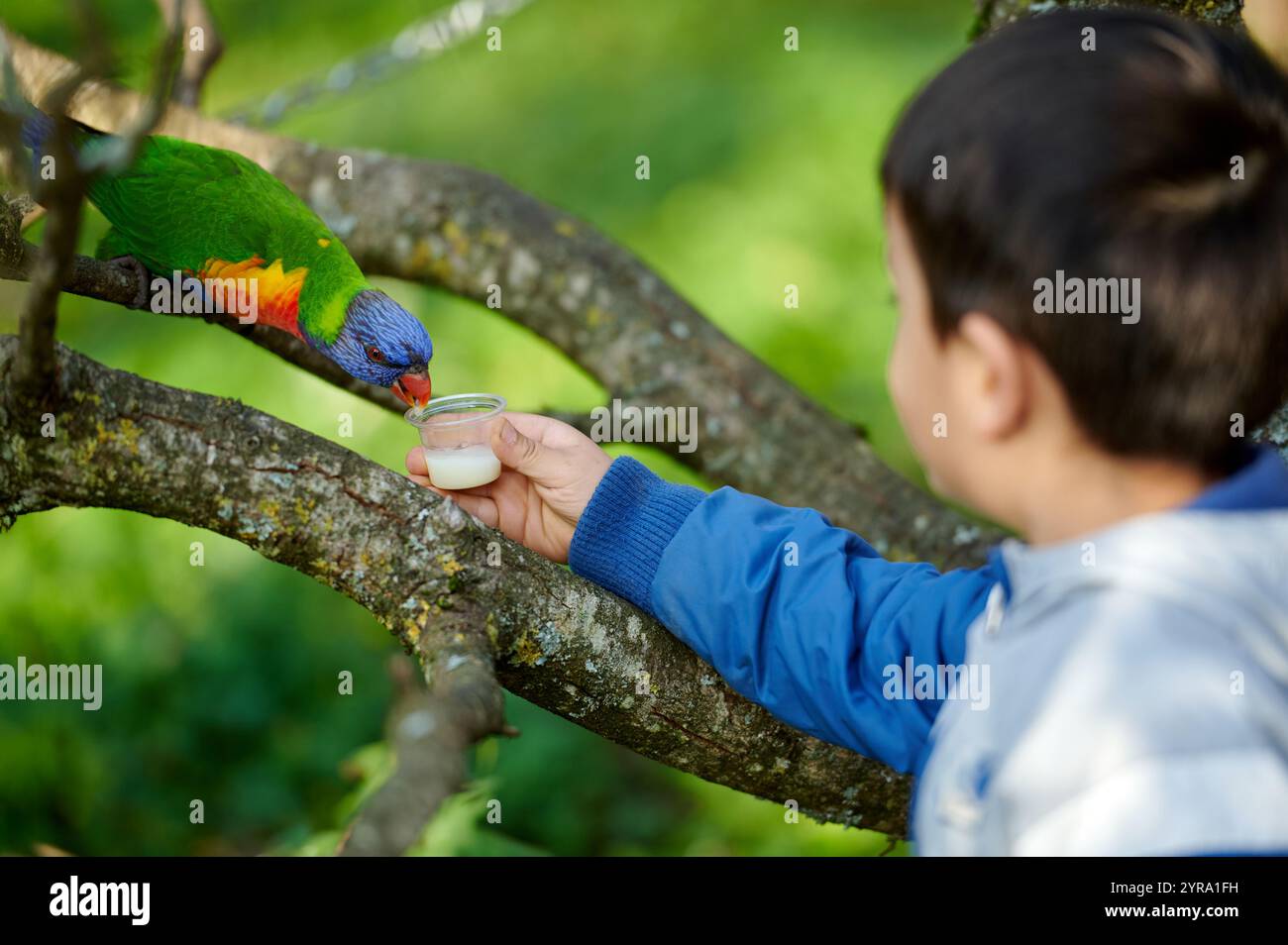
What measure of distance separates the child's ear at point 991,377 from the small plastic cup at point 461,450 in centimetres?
67

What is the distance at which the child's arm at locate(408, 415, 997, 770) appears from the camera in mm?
1209

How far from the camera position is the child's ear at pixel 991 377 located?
864 mm

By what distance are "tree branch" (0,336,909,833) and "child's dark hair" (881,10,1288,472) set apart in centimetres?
57

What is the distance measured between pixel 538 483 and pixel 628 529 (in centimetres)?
15

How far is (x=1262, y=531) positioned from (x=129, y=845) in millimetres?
3226

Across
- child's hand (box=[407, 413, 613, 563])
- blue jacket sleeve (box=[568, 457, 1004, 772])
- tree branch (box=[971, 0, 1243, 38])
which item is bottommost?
blue jacket sleeve (box=[568, 457, 1004, 772])

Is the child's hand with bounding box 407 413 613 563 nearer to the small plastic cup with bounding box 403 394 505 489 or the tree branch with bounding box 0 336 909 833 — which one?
the small plastic cup with bounding box 403 394 505 489

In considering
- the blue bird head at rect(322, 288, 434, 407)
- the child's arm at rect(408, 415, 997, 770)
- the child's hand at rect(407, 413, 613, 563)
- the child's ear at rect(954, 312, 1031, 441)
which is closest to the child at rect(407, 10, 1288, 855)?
the child's ear at rect(954, 312, 1031, 441)

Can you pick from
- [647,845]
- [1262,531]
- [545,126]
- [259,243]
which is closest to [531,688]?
[1262,531]

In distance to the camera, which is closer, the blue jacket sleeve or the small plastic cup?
the blue jacket sleeve

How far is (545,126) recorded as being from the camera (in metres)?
6.00

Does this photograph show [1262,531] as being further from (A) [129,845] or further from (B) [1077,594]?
(A) [129,845]

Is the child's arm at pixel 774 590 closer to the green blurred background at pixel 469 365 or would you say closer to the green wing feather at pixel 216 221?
the green blurred background at pixel 469 365

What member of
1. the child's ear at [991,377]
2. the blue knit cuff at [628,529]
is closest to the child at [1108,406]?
the child's ear at [991,377]
